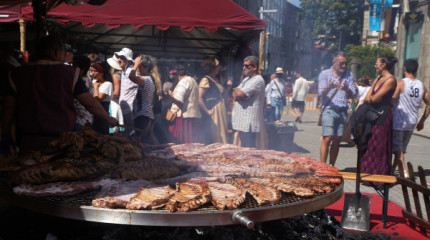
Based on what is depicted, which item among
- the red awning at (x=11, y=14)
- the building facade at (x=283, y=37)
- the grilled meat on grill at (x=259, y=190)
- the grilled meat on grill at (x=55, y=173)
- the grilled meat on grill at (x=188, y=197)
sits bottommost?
the grilled meat on grill at (x=259, y=190)

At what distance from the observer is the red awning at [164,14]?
609 centimetres

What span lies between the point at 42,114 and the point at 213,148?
1722 millimetres

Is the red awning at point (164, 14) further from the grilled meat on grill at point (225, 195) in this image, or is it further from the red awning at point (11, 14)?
the grilled meat on grill at point (225, 195)

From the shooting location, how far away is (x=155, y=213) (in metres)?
1.99

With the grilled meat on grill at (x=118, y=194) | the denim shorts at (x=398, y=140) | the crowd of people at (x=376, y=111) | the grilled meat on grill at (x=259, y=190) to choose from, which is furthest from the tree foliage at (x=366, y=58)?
the grilled meat on grill at (x=118, y=194)

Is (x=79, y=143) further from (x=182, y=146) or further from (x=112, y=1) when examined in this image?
(x=112, y=1)

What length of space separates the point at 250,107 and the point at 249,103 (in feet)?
0.22

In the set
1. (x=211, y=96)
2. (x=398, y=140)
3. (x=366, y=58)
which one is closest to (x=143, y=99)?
(x=211, y=96)

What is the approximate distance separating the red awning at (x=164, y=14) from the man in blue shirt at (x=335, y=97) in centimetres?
148

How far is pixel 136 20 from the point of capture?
6.07 metres

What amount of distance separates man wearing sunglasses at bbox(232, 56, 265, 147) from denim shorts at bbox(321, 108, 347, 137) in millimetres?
1210

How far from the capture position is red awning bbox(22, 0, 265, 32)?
6.09 m

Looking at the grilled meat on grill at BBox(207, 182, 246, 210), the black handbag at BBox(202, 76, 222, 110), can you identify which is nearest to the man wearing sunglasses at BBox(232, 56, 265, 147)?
the black handbag at BBox(202, 76, 222, 110)

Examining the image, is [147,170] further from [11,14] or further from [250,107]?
[11,14]
